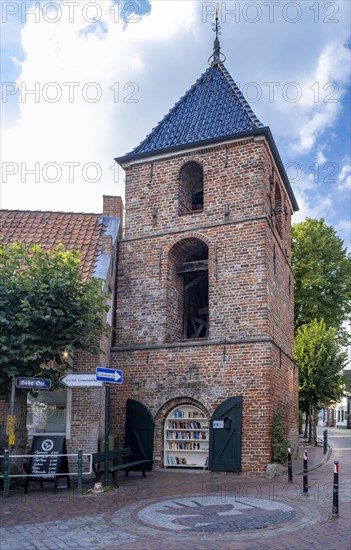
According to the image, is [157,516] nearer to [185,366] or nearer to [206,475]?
[206,475]

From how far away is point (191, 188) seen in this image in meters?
17.7

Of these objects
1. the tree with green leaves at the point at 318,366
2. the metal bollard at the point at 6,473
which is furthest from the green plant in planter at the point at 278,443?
the tree with green leaves at the point at 318,366

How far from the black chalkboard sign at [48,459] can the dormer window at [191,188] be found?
780cm

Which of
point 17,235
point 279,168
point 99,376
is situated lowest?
point 99,376

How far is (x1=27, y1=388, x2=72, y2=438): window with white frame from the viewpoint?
45.1ft

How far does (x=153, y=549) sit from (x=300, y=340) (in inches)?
873

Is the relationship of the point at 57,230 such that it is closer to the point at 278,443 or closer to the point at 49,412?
the point at 49,412

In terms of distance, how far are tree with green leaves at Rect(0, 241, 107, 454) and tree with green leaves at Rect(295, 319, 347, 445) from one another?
699 inches

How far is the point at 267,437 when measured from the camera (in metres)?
13.7

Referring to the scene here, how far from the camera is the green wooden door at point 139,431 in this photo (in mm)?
14789

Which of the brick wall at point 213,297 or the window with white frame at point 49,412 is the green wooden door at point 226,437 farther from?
the window with white frame at point 49,412

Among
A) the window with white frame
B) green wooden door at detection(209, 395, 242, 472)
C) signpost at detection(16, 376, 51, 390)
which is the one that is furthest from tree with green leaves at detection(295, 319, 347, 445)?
signpost at detection(16, 376, 51, 390)

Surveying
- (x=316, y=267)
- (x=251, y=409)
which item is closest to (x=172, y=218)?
(x=251, y=409)

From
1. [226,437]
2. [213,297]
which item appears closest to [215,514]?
[226,437]
